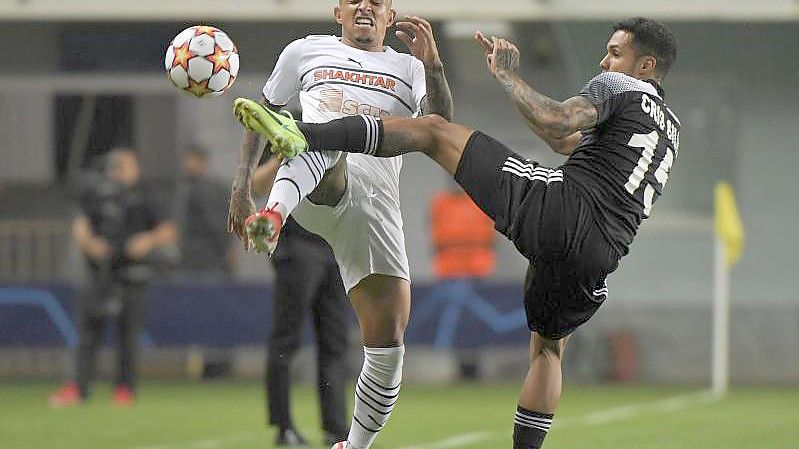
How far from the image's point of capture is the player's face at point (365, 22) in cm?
759

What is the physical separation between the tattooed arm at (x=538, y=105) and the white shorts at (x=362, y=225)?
0.88 metres

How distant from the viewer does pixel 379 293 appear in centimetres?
754

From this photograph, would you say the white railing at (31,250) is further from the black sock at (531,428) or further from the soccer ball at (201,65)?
the black sock at (531,428)

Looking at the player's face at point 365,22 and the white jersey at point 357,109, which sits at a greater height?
the player's face at point 365,22

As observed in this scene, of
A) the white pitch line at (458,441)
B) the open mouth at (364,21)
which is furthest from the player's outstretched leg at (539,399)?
the white pitch line at (458,441)

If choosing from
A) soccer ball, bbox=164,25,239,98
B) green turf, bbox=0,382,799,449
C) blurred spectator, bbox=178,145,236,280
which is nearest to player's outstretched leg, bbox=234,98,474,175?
soccer ball, bbox=164,25,239,98

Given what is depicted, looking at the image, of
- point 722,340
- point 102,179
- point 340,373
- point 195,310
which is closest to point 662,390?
point 722,340

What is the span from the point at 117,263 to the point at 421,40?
7491mm

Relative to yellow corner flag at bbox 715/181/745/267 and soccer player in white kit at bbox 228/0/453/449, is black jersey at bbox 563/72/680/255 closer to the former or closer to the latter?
soccer player in white kit at bbox 228/0/453/449

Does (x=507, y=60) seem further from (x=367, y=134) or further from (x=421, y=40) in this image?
(x=367, y=134)

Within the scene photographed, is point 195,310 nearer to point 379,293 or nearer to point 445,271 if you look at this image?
point 445,271

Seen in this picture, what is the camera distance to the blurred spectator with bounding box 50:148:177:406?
1391cm

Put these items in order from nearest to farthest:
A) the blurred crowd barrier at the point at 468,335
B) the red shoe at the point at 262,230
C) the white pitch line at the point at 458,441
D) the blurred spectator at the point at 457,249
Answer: the red shoe at the point at 262,230 → the white pitch line at the point at 458,441 → the blurred crowd barrier at the point at 468,335 → the blurred spectator at the point at 457,249

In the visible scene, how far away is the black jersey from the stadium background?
7.99m
